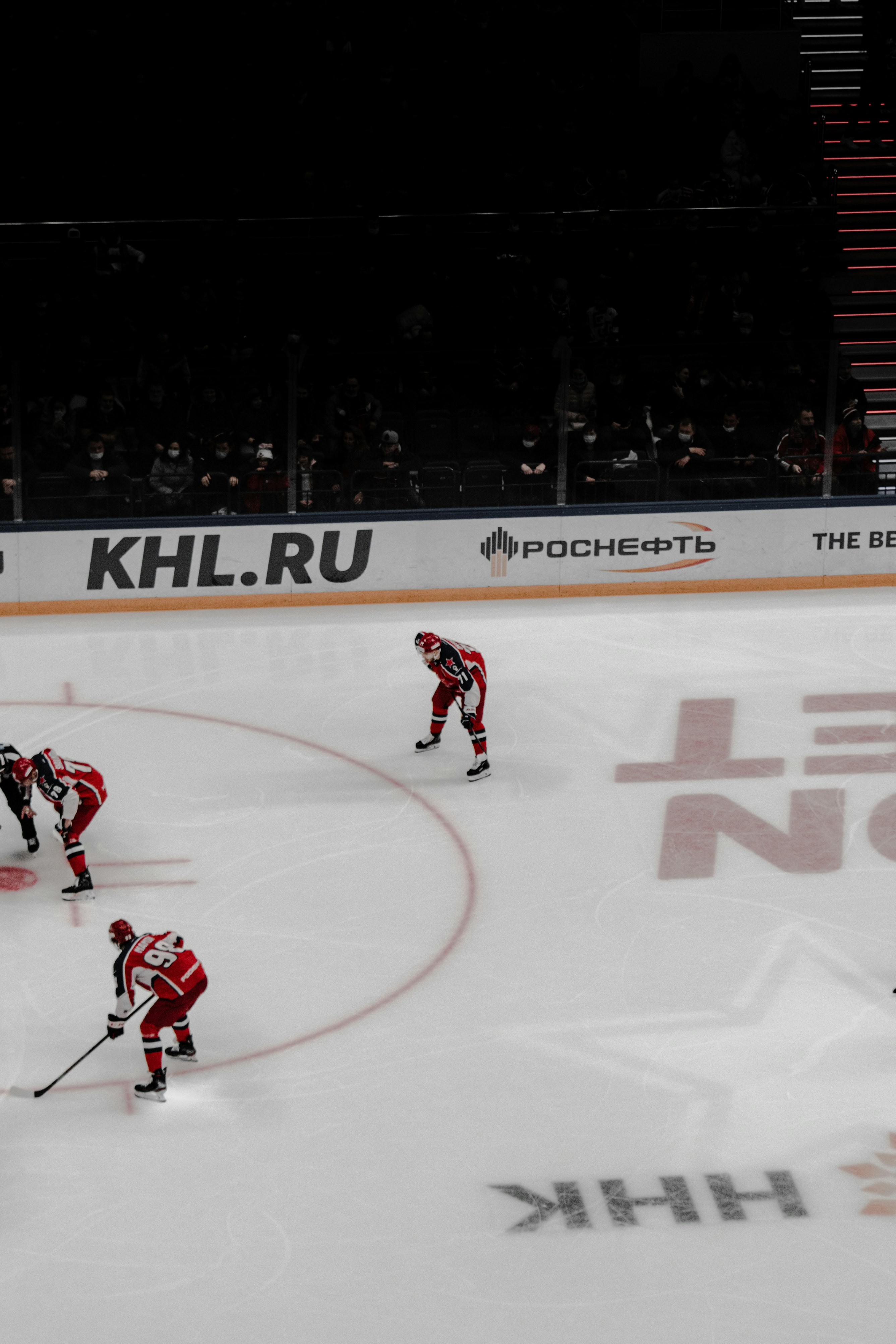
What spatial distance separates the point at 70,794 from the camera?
337 inches

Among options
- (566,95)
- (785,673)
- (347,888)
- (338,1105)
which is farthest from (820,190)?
(338,1105)

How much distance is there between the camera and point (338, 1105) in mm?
6797

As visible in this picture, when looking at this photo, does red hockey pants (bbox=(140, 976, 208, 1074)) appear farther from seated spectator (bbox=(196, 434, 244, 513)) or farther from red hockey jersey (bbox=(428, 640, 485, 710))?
seated spectator (bbox=(196, 434, 244, 513))

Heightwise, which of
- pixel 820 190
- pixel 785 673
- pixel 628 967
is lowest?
pixel 628 967

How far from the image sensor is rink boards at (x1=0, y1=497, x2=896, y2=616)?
47.9ft

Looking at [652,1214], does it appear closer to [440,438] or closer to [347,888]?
[347,888]

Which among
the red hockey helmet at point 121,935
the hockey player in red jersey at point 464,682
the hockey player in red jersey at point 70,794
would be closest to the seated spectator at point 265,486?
the hockey player in red jersey at point 464,682

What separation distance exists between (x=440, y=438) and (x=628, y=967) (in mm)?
8381

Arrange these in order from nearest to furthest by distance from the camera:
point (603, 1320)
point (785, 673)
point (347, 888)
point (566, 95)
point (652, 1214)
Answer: point (603, 1320) < point (652, 1214) < point (347, 888) < point (785, 673) < point (566, 95)

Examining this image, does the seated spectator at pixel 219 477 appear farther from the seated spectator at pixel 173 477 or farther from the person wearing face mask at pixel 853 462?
the person wearing face mask at pixel 853 462

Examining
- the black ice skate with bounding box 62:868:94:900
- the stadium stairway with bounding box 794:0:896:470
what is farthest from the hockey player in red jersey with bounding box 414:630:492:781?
the stadium stairway with bounding box 794:0:896:470

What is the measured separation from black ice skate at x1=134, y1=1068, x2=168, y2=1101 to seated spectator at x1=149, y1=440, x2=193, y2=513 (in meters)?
8.60

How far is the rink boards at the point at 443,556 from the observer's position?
14.6m

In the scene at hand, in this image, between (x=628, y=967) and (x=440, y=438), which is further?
(x=440, y=438)
